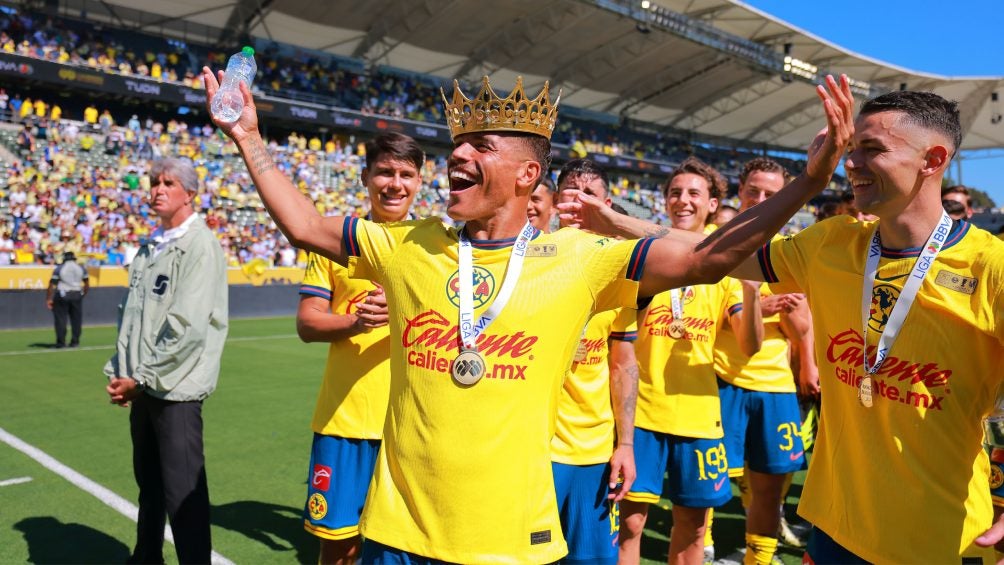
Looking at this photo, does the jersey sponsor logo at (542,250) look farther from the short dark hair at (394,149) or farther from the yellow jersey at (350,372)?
the short dark hair at (394,149)

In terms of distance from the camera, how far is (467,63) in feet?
109

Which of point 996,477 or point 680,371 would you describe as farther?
point 680,371

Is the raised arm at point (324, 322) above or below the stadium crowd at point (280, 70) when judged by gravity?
below

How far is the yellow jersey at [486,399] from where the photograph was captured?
7.06ft

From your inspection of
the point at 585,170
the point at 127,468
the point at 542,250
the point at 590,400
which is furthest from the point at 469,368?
the point at 127,468

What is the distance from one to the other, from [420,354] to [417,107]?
32214mm

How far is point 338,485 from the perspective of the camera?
3.56 metres

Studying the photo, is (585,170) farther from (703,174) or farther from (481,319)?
(481,319)

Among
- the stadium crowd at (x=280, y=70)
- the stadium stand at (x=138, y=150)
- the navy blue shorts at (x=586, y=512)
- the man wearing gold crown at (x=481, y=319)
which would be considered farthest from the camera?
A: the stadium crowd at (x=280, y=70)

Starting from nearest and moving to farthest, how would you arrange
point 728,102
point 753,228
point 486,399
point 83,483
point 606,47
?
point 753,228, point 486,399, point 83,483, point 606,47, point 728,102

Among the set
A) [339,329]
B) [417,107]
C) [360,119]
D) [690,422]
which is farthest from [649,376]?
[417,107]

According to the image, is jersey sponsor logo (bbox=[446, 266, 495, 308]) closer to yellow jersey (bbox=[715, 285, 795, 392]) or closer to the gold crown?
the gold crown

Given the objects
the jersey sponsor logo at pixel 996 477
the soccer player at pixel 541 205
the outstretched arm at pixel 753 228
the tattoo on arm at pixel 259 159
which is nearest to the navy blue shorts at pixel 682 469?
the soccer player at pixel 541 205

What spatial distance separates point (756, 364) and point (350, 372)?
274 cm
